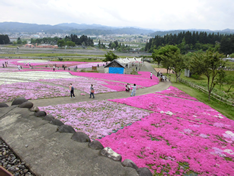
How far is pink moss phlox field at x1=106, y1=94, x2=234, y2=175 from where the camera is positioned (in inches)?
425

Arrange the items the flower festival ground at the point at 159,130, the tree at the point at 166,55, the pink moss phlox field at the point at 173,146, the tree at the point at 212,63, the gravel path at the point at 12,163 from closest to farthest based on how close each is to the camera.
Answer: the gravel path at the point at 12,163, the pink moss phlox field at the point at 173,146, the flower festival ground at the point at 159,130, the tree at the point at 212,63, the tree at the point at 166,55

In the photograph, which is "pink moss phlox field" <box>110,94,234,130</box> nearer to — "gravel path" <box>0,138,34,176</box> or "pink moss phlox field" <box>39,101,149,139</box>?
"pink moss phlox field" <box>39,101,149,139</box>

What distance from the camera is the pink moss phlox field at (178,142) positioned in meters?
10.8

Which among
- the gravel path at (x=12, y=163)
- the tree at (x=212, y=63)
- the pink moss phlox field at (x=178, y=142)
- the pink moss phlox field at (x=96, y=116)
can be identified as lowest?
the pink moss phlox field at (x=178, y=142)

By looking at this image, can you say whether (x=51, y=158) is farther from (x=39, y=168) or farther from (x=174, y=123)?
(x=174, y=123)

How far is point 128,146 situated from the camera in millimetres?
12578

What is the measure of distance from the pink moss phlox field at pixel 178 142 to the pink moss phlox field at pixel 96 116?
1.29 meters

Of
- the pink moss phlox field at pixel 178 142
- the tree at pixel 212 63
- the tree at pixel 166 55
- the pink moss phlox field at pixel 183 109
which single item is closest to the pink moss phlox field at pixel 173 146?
the pink moss phlox field at pixel 178 142

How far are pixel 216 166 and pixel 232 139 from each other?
21.1ft

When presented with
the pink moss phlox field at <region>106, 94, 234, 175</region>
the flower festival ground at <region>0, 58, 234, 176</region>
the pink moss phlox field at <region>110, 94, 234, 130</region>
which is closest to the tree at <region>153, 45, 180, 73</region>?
the pink moss phlox field at <region>110, 94, 234, 130</region>

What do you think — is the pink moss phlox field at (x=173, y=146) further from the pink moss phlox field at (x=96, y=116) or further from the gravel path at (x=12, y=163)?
the gravel path at (x=12, y=163)

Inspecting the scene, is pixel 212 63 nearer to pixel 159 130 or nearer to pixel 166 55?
pixel 159 130

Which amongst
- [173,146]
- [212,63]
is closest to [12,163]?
[173,146]

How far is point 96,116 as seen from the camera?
1839cm
